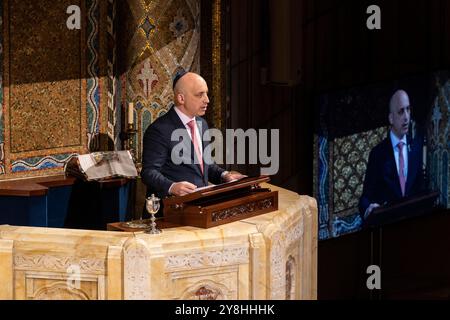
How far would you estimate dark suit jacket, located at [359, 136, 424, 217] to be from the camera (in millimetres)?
9227

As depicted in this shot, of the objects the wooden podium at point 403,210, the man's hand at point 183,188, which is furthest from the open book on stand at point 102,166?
the wooden podium at point 403,210

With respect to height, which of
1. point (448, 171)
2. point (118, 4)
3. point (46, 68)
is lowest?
point (448, 171)

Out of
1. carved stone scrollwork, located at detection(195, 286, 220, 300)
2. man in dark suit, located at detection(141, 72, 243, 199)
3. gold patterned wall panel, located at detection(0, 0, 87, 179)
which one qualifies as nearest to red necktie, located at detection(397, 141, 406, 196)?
gold patterned wall panel, located at detection(0, 0, 87, 179)

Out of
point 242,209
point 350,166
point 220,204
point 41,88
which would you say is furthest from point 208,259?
point 350,166

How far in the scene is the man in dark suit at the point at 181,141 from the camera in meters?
6.27

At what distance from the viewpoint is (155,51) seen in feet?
26.0

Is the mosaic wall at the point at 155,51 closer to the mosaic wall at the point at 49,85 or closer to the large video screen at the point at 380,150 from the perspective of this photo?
the mosaic wall at the point at 49,85

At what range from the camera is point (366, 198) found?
9.20 m

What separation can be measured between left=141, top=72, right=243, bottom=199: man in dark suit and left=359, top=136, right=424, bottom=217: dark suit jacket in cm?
304

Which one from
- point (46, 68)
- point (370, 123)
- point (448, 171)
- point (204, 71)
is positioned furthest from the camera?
point (448, 171)

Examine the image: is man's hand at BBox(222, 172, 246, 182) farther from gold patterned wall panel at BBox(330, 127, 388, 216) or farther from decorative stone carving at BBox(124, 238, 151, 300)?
gold patterned wall panel at BBox(330, 127, 388, 216)

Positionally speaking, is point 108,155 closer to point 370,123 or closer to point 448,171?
point 370,123

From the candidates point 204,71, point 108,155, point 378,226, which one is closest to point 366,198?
point 378,226

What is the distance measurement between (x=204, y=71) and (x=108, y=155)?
108 centimetres
